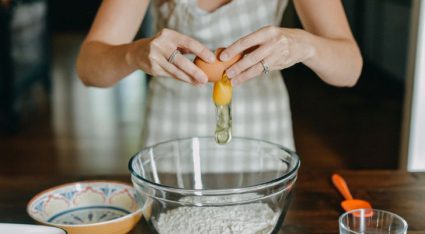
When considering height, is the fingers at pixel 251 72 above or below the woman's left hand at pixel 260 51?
below

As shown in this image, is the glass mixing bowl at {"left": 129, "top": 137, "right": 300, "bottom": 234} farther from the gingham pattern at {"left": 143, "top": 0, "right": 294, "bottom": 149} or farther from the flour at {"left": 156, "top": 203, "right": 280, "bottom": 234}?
the gingham pattern at {"left": 143, "top": 0, "right": 294, "bottom": 149}

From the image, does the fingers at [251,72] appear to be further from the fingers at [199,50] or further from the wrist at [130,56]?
the wrist at [130,56]

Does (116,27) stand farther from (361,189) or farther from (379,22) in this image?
(379,22)

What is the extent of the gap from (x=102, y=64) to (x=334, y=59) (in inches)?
20.2

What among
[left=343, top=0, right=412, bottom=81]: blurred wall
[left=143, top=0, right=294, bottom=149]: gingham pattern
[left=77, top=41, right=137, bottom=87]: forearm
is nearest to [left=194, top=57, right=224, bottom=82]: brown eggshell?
[left=77, top=41, right=137, bottom=87]: forearm

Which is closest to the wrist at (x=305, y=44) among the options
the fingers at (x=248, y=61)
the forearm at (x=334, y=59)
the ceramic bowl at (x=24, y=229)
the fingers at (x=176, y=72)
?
the forearm at (x=334, y=59)

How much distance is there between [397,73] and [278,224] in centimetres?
343

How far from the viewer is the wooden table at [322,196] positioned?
1077 millimetres

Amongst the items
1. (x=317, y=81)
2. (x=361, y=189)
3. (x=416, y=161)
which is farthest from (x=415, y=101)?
(x=317, y=81)

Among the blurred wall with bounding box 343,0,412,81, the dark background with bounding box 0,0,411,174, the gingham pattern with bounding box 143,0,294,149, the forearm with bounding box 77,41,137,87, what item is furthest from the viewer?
the blurred wall with bounding box 343,0,412,81

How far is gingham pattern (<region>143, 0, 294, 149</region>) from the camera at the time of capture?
5.00ft

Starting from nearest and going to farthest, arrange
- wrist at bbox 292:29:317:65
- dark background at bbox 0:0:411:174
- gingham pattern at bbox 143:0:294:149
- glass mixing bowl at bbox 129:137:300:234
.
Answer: glass mixing bowl at bbox 129:137:300:234, wrist at bbox 292:29:317:65, gingham pattern at bbox 143:0:294:149, dark background at bbox 0:0:411:174

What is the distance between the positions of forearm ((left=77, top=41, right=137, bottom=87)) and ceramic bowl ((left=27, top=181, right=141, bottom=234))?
0.86ft

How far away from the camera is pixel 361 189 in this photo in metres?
1.22
